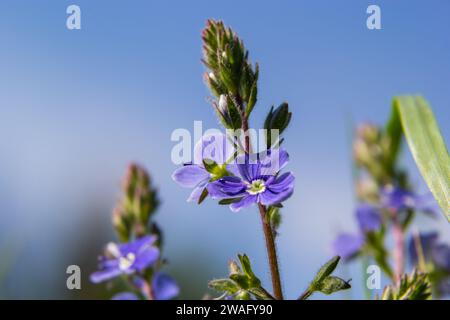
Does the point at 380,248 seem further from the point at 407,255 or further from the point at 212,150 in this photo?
the point at 212,150

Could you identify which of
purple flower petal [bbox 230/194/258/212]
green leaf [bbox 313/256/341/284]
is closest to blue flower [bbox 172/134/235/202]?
purple flower petal [bbox 230/194/258/212]

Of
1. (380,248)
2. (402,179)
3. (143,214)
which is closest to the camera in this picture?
(143,214)

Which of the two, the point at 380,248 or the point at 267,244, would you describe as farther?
the point at 380,248

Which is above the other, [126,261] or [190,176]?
[190,176]

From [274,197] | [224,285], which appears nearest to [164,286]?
[224,285]

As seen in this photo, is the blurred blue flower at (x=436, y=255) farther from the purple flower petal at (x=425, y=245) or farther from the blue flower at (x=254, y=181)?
the blue flower at (x=254, y=181)

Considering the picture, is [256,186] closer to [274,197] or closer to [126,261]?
[274,197]
